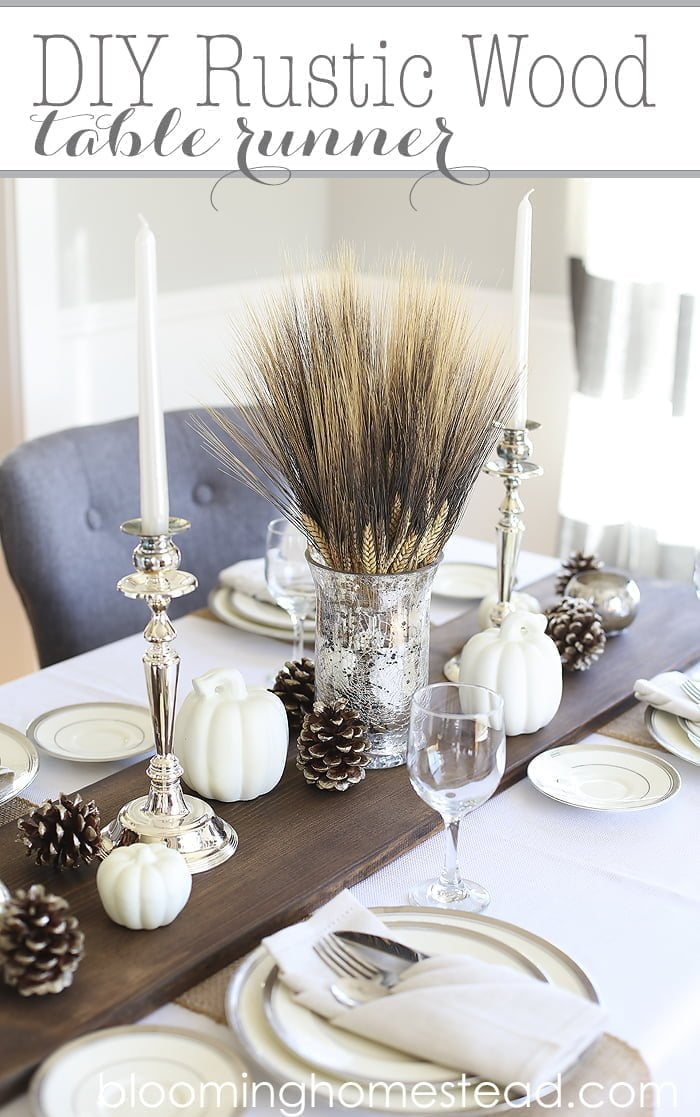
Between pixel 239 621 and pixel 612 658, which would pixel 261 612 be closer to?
pixel 239 621

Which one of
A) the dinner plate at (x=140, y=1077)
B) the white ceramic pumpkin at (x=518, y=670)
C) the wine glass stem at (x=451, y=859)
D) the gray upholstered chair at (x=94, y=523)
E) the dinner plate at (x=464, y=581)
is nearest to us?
the dinner plate at (x=140, y=1077)

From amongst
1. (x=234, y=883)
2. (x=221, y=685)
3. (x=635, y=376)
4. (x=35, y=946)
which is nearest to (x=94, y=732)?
(x=221, y=685)

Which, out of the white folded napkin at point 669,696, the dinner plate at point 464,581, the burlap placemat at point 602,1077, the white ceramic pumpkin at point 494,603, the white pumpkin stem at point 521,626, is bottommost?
the burlap placemat at point 602,1077

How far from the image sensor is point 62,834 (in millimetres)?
947

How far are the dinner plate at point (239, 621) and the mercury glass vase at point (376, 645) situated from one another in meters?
0.37

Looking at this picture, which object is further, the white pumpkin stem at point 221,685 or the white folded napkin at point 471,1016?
the white pumpkin stem at point 221,685

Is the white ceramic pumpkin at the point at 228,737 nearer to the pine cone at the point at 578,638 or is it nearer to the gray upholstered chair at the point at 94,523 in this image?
the pine cone at the point at 578,638

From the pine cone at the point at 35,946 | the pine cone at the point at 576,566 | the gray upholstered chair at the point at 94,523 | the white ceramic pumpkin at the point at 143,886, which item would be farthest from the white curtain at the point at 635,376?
the pine cone at the point at 35,946

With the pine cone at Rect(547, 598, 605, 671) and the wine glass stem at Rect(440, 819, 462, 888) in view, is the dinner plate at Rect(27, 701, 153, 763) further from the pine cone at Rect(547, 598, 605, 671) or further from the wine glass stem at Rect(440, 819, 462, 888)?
the pine cone at Rect(547, 598, 605, 671)

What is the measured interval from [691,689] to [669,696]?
0.04m

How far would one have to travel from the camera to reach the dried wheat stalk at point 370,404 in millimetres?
1022

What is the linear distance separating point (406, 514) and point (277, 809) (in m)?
0.28

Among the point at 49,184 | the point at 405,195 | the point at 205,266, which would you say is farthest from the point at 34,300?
the point at 405,195

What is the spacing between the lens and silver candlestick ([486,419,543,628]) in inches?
51.1
